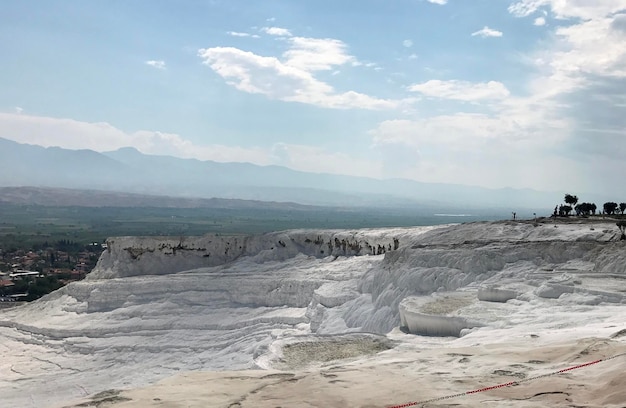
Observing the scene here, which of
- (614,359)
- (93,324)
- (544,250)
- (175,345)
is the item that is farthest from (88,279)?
(614,359)

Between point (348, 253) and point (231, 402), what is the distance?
27.8 metres

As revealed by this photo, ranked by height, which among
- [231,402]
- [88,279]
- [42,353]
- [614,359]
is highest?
[614,359]

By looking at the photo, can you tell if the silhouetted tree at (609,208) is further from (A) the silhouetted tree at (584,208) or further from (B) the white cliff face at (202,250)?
(B) the white cliff face at (202,250)

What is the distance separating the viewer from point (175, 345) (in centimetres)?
2678

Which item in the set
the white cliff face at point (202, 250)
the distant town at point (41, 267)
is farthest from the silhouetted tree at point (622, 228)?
the distant town at point (41, 267)

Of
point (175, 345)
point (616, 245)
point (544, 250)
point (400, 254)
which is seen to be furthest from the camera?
point (175, 345)

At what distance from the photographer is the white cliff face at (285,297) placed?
16906mm

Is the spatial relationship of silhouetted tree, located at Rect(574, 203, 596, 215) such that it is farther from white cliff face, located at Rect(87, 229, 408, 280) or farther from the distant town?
the distant town

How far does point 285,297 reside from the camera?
3014cm

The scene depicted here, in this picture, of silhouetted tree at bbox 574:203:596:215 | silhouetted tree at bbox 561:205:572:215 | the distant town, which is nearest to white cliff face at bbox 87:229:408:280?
the distant town

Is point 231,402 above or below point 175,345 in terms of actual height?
above

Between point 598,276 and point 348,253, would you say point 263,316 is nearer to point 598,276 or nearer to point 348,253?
point 348,253

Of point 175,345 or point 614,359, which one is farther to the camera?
point 175,345

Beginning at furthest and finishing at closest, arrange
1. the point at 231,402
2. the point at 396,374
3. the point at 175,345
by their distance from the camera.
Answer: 1. the point at 175,345
2. the point at 396,374
3. the point at 231,402
